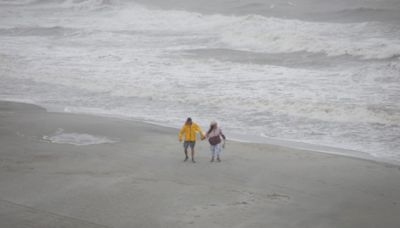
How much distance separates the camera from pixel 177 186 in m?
11.8

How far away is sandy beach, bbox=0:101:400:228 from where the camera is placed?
10.1 metres

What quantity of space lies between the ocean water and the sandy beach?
2332 millimetres

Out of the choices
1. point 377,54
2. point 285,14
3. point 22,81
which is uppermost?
point 285,14

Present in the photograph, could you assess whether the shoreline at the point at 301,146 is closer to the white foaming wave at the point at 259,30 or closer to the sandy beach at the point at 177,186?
the sandy beach at the point at 177,186

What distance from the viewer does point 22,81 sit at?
25.3 meters

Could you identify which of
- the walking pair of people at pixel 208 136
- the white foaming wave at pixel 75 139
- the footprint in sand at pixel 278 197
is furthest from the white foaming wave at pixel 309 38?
the footprint in sand at pixel 278 197

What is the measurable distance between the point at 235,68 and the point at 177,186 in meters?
16.4

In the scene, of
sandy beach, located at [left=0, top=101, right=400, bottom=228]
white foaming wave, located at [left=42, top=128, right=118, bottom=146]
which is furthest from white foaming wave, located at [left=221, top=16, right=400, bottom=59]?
white foaming wave, located at [left=42, top=128, right=118, bottom=146]

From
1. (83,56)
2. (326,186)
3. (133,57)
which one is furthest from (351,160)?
(83,56)

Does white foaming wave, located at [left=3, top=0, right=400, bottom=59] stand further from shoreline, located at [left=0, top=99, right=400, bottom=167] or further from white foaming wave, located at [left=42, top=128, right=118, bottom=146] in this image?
white foaming wave, located at [left=42, top=128, right=118, bottom=146]

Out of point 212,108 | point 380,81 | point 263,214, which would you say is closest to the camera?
point 263,214

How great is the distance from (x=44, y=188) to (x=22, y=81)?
14929mm

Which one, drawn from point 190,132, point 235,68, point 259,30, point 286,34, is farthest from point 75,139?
point 259,30

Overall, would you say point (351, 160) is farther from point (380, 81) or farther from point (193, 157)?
point (380, 81)
